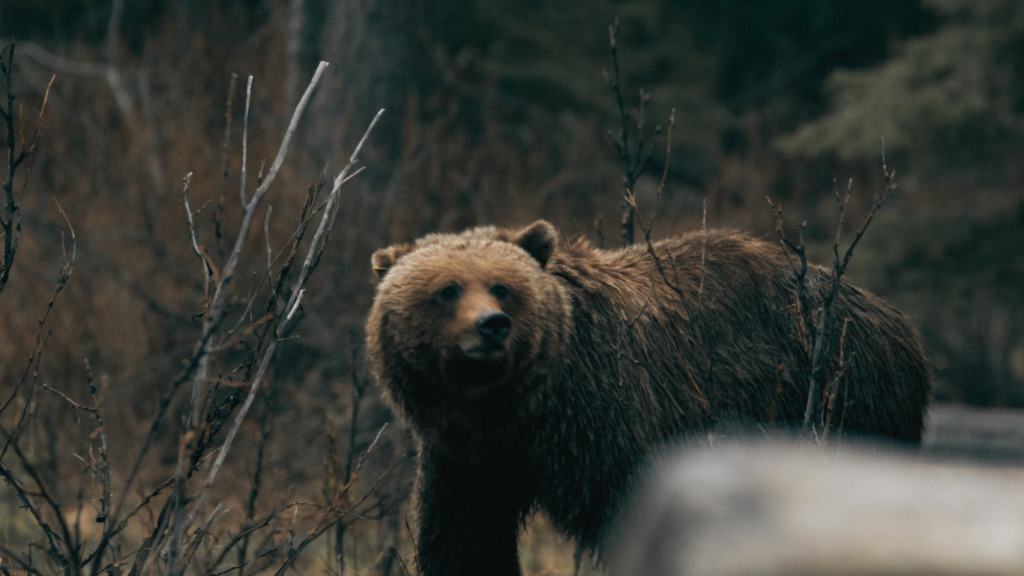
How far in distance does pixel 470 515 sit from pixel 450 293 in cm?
82

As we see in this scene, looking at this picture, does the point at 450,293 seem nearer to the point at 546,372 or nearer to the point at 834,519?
the point at 546,372

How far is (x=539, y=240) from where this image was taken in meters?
3.21

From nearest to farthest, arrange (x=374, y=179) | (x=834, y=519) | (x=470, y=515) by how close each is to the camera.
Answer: (x=834, y=519), (x=470, y=515), (x=374, y=179)

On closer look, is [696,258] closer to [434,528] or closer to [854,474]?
[434,528]

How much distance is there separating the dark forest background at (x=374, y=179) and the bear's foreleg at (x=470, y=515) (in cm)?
112

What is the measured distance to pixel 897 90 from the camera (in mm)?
8641

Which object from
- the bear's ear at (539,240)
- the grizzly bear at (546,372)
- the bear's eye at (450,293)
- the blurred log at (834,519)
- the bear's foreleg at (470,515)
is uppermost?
the blurred log at (834,519)

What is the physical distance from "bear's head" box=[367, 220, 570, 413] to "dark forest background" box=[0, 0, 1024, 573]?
1.44 m

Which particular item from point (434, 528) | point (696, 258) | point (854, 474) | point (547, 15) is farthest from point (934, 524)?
point (547, 15)

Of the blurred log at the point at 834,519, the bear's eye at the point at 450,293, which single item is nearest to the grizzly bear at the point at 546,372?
the bear's eye at the point at 450,293

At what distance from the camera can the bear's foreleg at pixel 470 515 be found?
3109 mm

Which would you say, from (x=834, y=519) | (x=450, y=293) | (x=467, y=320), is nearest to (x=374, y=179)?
(x=450, y=293)

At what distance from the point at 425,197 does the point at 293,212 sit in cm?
113

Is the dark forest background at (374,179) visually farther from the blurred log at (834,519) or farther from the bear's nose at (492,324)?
the blurred log at (834,519)
